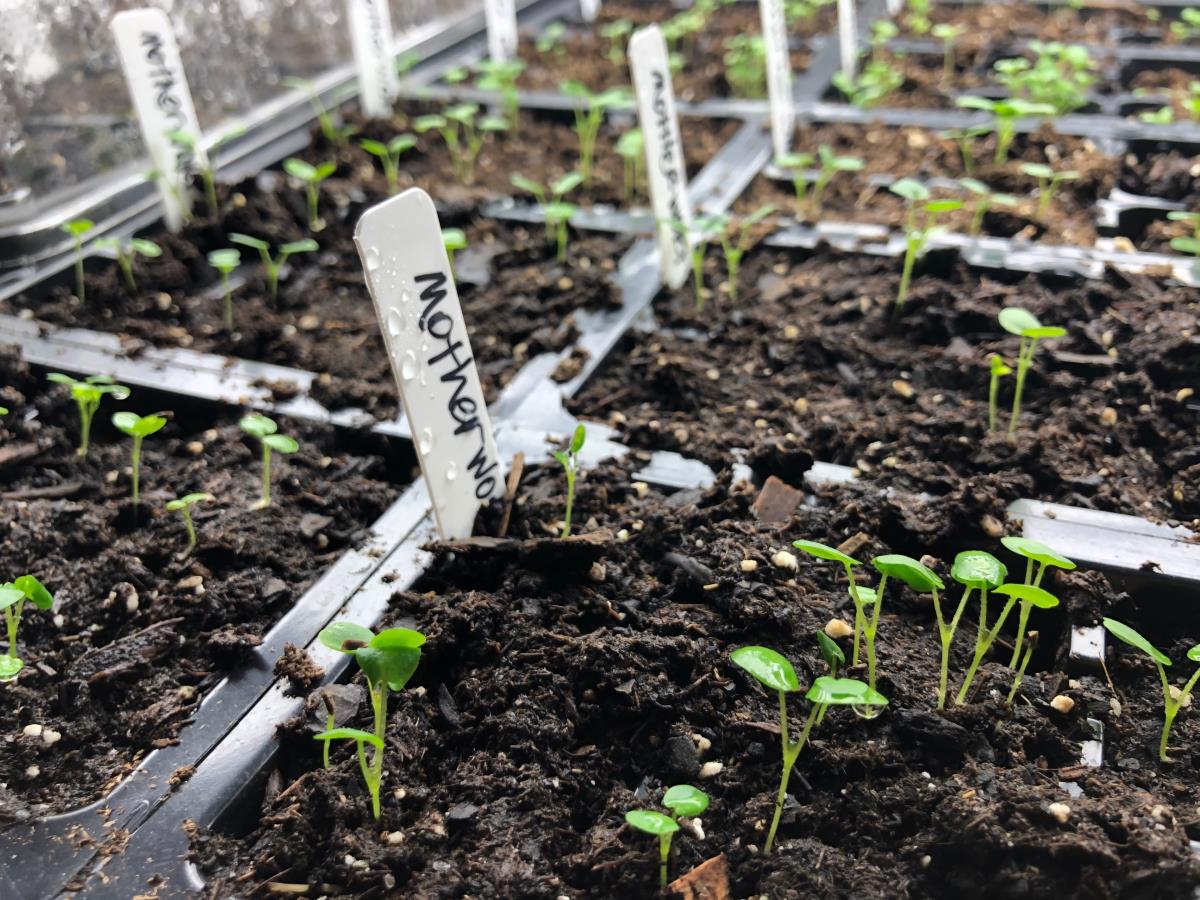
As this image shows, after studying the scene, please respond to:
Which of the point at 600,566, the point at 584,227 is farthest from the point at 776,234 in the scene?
the point at 600,566

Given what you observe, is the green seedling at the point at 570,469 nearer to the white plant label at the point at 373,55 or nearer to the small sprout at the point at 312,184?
the small sprout at the point at 312,184

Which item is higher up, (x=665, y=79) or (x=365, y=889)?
(x=665, y=79)

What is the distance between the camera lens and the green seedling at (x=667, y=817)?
0.81m

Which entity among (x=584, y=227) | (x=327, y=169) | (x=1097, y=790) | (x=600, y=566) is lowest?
(x=1097, y=790)

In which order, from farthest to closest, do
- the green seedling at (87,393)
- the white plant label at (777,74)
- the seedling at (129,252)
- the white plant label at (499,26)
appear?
the white plant label at (499,26)
the white plant label at (777,74)
the seedling at (129,252)
the green seedling at (87,393)

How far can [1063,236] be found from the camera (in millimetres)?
1885

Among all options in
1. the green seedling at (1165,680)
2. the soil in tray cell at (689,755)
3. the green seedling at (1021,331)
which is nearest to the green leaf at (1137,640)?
the green seedling at (1165,680)

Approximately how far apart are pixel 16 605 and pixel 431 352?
0.54 metres

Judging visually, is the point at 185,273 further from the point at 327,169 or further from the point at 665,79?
the point at 665,79

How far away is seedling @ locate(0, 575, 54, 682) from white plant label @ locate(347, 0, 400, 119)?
5.37 feet

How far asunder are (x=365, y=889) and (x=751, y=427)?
32.2 inches

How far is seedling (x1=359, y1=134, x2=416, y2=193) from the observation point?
2.01 metres

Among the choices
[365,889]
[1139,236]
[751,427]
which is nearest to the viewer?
[365,889]

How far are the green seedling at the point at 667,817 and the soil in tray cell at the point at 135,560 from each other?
1.55ft
